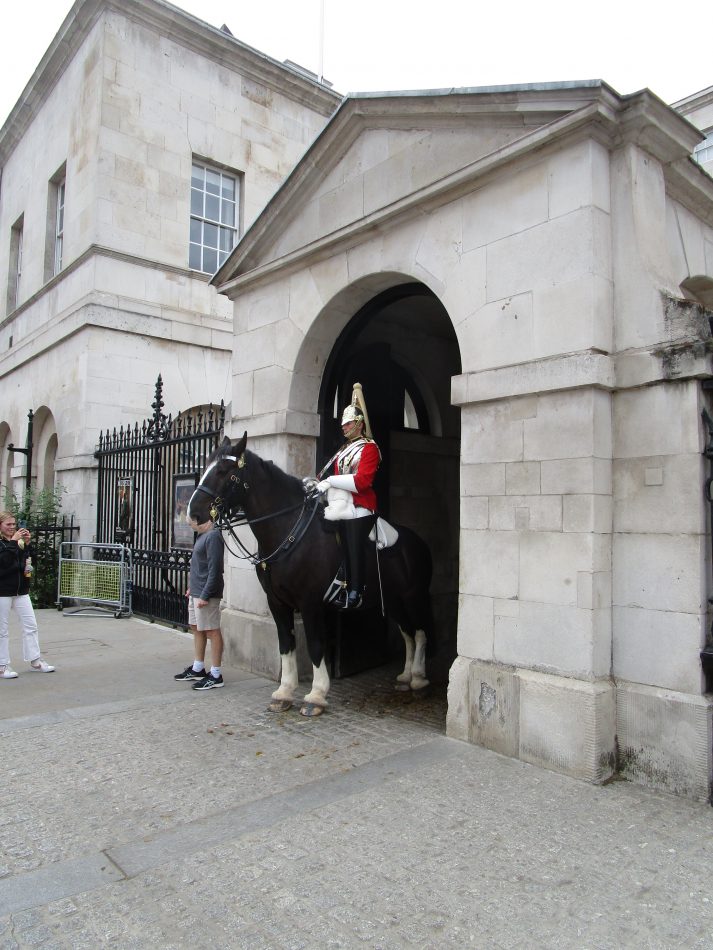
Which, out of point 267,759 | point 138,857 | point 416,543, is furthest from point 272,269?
point 138,857

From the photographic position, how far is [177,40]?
14.9 metres

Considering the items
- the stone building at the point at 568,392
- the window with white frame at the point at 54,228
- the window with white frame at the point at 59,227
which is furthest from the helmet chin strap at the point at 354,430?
the window with white frame at the point at 59,227

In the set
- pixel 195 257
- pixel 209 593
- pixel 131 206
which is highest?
pixel 131 206

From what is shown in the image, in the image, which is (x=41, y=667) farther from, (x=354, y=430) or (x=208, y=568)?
(x=354, y=430)

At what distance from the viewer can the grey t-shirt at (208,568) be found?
679cm

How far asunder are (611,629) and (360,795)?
6.64 ft

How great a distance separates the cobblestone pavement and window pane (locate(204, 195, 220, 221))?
12.9 m

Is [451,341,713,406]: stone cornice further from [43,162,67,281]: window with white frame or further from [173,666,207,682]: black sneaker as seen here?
[43,162,67,281]: window with white frame

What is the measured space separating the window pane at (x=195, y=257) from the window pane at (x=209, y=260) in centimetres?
15

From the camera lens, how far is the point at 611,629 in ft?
15.3

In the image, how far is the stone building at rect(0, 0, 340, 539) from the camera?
13.7 m

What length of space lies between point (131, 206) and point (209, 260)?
6.94ft

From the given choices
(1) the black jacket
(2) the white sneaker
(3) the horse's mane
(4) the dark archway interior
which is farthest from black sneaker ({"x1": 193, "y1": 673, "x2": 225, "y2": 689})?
(1) the black jacket

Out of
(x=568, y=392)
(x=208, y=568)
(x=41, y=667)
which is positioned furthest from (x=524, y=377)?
(x=41, y=667)
